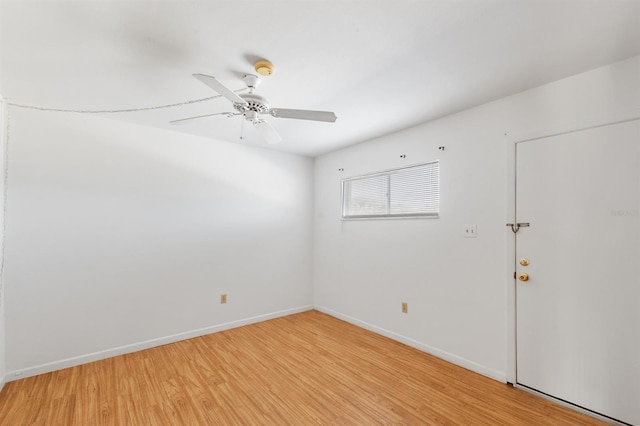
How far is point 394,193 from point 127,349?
11.1 ft

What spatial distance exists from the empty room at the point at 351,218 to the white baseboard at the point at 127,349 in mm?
20

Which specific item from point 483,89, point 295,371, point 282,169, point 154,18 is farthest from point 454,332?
point 154,18

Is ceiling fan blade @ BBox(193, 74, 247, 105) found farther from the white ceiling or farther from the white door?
the white door

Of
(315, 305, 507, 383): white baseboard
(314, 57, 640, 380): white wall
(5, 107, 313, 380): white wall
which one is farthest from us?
(5, 107, 313, 380): white wall

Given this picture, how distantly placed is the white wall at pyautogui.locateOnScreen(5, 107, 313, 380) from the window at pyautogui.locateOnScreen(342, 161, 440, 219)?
1078 mm

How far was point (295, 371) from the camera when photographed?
2523 millimetres

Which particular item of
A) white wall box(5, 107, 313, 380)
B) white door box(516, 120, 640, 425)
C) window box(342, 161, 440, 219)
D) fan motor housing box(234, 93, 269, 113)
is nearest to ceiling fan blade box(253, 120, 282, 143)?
fan motor housing box(234, 93, 269, 113)

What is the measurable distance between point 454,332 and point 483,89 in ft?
7.20

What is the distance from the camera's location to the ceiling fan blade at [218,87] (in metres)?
1.51

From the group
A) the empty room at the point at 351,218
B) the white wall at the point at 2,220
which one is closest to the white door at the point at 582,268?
the empty room at the point at 351,218

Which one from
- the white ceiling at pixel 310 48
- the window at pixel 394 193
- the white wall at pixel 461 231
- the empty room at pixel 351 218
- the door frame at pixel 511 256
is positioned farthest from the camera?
the window at pixel 394 193

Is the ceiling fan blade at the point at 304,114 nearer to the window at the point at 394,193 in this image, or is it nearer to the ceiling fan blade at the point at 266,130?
the ceiling fan blade at the point at 266,130

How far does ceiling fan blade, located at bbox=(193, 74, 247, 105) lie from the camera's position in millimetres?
1506

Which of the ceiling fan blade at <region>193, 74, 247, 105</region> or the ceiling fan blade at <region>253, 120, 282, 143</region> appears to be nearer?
the ceiling fan blade at <region>193, 74, 247, 105</region>
